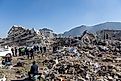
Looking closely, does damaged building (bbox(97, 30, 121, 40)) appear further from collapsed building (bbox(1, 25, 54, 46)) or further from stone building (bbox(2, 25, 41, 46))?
stone building (bbox(2, 25, 41, 46))

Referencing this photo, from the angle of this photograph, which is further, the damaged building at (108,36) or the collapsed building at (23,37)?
the damaged building at (108,36)

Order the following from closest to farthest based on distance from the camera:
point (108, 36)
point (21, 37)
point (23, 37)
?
point (23, 37), point (21, 37), point (108, 36)

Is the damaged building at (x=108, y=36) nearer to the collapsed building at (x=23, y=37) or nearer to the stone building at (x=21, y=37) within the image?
the collapsed building at (x=23, y=37)

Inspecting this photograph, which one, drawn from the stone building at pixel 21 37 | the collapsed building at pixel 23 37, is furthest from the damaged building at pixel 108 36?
the stone building at pixel 21 37

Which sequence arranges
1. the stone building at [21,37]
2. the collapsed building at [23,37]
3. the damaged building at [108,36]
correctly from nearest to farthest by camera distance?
the collapsed building at [23,37]
the stone building at [21,37]
the damaged building at [108,36]

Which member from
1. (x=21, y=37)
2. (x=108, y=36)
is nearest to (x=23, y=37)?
(x=21, y=37)

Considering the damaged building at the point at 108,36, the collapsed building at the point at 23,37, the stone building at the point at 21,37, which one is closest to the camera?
the collapsed building at the point at 23,37

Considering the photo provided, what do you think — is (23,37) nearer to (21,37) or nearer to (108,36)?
(21,37)

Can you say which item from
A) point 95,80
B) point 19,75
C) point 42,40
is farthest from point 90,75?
point 42,40

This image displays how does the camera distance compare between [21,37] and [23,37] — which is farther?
[21,37]

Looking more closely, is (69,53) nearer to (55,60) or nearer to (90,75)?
(55,60)

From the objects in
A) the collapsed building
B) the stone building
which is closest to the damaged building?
the collapsed building

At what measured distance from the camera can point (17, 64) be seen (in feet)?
98.7

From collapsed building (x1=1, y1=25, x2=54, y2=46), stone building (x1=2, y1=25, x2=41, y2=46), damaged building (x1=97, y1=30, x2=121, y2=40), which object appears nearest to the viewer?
collapsed building (x1=1, y1=25, x2=54, y2=46)
